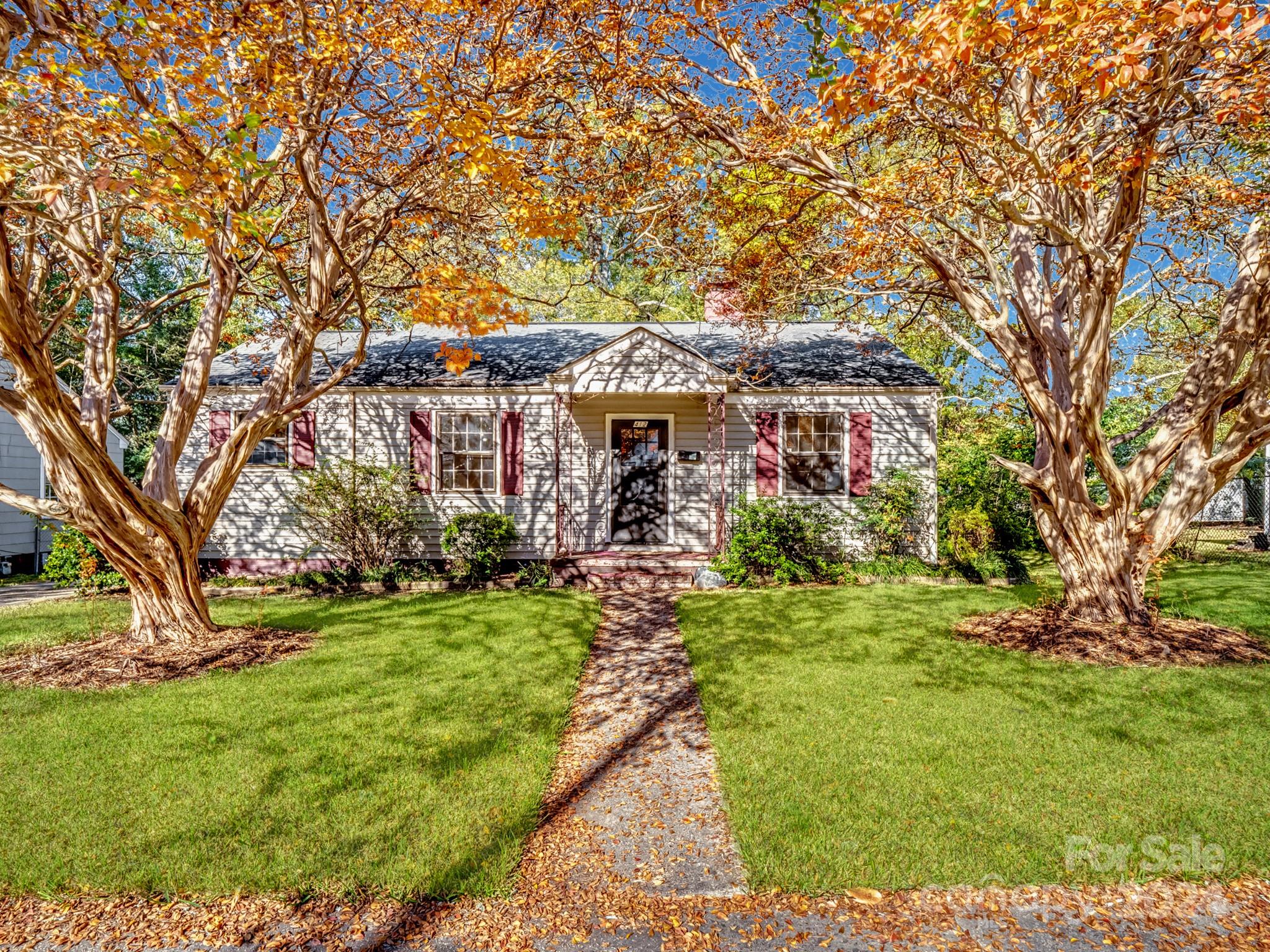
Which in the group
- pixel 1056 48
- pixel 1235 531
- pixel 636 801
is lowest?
pixel 636 801

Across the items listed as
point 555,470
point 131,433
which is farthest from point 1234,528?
point 131,433

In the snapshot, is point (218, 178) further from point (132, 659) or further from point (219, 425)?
point (219, 425)

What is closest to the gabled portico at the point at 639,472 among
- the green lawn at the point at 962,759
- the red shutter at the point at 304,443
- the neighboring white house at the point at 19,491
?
the red shutter at the point at 304,443

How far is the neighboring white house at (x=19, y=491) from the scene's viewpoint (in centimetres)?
1116

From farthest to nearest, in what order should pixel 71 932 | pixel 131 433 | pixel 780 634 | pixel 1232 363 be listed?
pixel 131 433 → pixel 780 634 → pixel 1232 363 → pixel 71 932

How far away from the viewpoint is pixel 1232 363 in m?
5.96

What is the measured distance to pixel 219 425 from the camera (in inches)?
425

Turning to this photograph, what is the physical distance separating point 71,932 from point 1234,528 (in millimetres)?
20272

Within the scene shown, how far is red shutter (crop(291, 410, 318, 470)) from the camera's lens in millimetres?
10805

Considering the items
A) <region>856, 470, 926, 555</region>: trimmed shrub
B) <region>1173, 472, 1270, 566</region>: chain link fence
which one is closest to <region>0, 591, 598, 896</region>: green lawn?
<region>856, 470, 926, 555</region>: trimmed shrub

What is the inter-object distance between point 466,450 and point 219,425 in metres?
4.33

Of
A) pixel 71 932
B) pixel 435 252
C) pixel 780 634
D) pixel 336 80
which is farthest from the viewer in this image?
pixel 435 252

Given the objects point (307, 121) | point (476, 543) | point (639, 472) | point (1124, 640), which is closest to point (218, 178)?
point (307, 121)

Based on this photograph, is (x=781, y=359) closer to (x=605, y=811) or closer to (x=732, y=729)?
(x=732, y=729)
